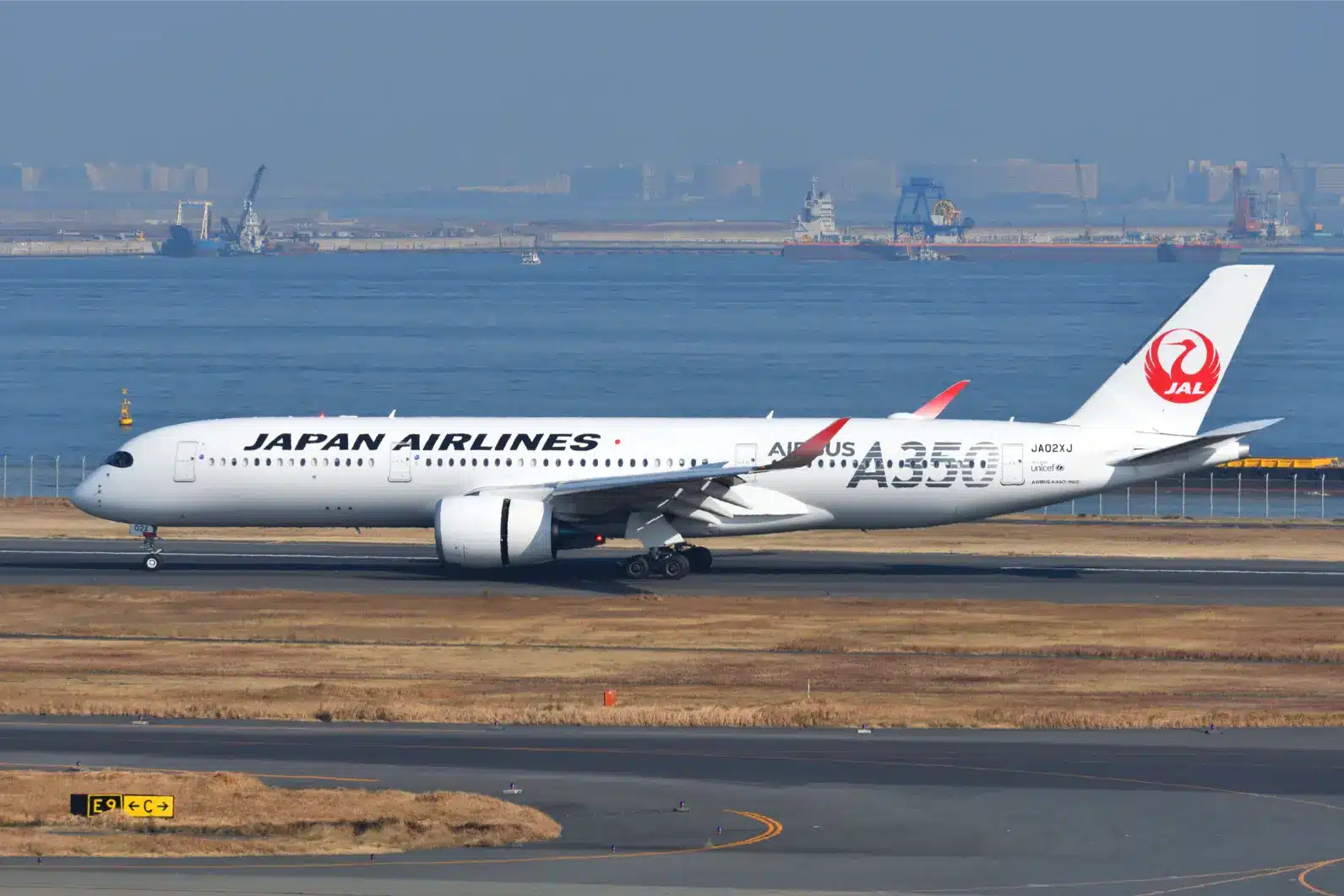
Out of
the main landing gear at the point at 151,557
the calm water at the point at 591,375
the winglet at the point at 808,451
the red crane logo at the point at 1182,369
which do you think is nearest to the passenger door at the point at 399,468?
the main landing gear at the point at 151,557

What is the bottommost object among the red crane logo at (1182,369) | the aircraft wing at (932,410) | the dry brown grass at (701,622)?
the dry brown grass at (701,622)

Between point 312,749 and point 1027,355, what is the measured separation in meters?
149

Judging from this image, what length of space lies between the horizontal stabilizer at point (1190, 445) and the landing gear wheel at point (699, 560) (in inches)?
450

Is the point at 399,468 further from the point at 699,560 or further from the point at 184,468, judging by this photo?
the point at 699,560

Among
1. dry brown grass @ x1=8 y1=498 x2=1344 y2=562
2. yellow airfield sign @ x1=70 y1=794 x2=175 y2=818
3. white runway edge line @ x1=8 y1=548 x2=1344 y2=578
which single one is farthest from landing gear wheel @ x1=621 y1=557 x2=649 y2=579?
yellow airfield sign @ x1=70 y1=794 x2=175 y2=818

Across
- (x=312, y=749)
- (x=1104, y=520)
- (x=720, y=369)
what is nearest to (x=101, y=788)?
(x=312, y=749)

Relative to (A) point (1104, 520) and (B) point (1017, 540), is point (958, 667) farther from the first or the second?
(A) point (1104, 520)

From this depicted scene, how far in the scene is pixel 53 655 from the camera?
3906cm

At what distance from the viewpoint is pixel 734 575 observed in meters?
52.3

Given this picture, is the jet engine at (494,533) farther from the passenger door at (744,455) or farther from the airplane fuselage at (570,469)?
the passenger door at (744,455)

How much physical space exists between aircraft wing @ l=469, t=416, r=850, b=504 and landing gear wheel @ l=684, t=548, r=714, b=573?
9.79 feet

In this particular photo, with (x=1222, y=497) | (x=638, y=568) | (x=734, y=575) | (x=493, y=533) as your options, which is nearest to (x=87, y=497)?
(x=493, y=533)

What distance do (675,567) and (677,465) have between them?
2.81 m

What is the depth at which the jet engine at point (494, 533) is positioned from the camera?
4862cm
